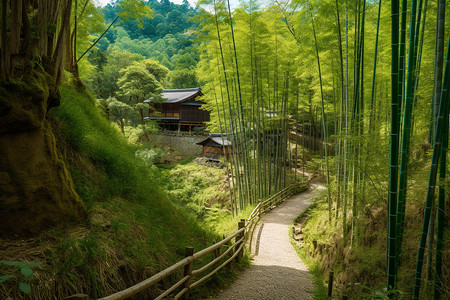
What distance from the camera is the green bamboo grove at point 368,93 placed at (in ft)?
7.16

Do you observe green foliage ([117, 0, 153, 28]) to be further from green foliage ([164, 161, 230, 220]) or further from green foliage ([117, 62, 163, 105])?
green foliage ([117, 62, 163, 105])

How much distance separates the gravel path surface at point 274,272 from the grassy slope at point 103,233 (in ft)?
2.59

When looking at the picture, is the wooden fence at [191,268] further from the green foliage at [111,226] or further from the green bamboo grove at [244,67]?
the green bamboo grove at [244,67]

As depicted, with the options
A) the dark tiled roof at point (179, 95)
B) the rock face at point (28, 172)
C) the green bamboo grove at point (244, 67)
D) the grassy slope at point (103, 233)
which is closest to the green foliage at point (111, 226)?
the grassy slope at point (103, 233)

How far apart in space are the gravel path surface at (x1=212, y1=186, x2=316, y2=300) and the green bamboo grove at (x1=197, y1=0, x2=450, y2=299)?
1.04 meters

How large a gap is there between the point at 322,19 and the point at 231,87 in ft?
12.7

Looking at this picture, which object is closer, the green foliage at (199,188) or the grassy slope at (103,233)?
the grassy slope at (103,233)

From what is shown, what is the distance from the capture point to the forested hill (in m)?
17.2

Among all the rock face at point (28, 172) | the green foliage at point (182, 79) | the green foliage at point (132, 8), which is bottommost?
the rock face at point (28, 172)

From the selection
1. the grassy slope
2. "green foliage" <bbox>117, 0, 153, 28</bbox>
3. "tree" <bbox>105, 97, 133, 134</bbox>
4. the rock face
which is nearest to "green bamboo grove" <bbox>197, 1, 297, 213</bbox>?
"green foliage" <bbox>117, 0, 153, 28</bbox>

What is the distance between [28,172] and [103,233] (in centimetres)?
79

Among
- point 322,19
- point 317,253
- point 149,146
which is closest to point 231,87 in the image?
point 322,19

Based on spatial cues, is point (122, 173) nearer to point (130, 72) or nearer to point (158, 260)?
point (158, 260)

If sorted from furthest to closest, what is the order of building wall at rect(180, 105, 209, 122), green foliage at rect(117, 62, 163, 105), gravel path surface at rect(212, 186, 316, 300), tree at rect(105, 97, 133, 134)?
building wall at rect(180, 105, 209, 122), green foliage at rect(117, 62, 163, 105), tree at rect(105, 97, 133, 134), gravel path surface at rect(212, 186, 316, 300)
